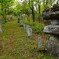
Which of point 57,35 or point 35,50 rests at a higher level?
point 57,35

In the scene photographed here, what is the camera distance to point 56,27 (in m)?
11.4

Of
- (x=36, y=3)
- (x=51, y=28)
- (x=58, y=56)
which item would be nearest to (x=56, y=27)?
(x=51, y=28)

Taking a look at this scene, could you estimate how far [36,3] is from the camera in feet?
121

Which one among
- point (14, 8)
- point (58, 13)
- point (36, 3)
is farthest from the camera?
point (14, 8)

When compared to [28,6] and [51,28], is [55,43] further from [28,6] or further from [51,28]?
[28,6]

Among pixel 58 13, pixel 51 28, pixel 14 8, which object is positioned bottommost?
pixel 14 8

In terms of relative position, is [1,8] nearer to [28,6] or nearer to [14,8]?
[28,6]

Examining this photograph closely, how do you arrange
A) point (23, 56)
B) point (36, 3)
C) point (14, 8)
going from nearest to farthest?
point (23, 56) < point (36, 3) < point (14, 8)

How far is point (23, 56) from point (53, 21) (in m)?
2.62

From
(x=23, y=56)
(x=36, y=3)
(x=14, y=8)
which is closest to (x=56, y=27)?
(x=23, y=56)

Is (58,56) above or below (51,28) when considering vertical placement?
below

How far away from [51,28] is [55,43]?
93 cm

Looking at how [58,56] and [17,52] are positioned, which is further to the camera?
[17,52]

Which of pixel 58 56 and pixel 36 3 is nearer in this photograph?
pixel 58 56
